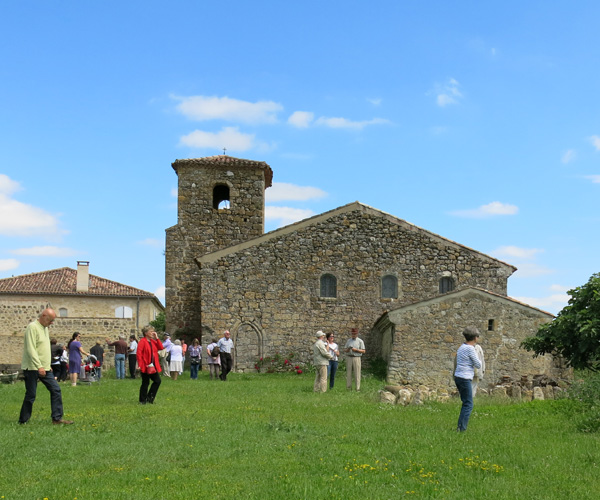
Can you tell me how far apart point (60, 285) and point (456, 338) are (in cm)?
3186

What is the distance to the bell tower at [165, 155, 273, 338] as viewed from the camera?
30.3m

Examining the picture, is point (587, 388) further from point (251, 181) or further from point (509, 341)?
point (251, 181)

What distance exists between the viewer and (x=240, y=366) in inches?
1037

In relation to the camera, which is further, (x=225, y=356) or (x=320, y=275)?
(x=320, y=275)

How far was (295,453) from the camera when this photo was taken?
8.80 meters

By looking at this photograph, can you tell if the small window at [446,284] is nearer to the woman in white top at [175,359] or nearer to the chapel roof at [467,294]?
the chapel roof at [467,294]

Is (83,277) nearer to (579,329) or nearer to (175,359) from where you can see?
(175,359)

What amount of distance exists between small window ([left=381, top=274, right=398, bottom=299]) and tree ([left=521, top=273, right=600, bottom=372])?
10.5m

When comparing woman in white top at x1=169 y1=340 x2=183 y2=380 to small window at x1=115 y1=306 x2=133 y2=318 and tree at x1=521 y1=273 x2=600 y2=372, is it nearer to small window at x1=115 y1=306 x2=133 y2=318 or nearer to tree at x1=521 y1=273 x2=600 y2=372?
tree at x1=521 y1=273 x2=600 y2=372

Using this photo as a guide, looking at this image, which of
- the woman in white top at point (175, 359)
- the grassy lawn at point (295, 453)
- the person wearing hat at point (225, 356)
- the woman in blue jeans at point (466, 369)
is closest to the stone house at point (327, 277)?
the woman in white top at point (175, 359)

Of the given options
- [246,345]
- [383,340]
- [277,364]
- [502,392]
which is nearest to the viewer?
[502,392]

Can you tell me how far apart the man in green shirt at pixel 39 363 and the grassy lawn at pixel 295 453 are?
25cm

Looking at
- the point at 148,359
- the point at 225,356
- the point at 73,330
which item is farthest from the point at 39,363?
the point at 73,330

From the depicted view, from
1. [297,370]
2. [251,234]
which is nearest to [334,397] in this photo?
[297,370]
